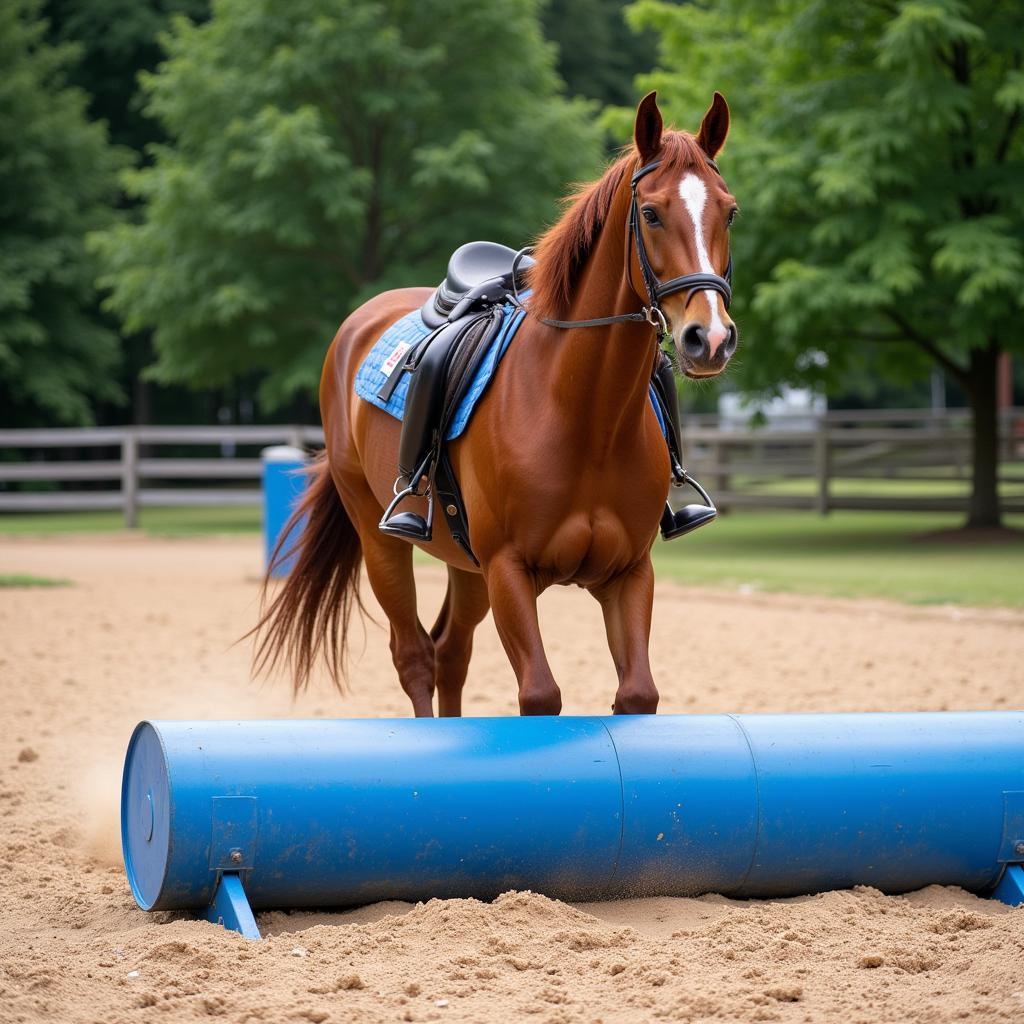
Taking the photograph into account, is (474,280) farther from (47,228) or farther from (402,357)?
(47,228)

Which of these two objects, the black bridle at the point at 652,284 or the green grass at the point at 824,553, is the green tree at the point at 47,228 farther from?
the black bridle at the point at 652,284

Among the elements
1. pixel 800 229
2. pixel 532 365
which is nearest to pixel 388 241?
pixel 800 229

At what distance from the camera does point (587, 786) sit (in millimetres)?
4023

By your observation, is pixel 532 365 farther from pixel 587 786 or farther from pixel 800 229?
pixel 800 229

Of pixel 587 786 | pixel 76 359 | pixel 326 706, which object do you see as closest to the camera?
pixel 587 786

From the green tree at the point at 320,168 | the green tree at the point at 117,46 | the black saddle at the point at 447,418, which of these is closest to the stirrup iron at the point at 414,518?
the black saddle at the point at 447,418

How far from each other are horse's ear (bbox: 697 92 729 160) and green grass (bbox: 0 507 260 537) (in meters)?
17.7

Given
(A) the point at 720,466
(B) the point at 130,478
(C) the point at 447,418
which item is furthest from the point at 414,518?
(A) the point at 720,466

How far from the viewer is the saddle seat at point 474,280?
532 centimetres

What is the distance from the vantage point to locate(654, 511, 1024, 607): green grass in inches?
512

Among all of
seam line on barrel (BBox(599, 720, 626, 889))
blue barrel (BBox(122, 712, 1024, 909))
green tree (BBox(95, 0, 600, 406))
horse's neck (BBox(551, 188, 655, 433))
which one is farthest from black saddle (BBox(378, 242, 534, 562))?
green tree (BBox(95, 0, 600, 406))

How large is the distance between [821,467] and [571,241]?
19031 mm

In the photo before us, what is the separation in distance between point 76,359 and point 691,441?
1300 cm

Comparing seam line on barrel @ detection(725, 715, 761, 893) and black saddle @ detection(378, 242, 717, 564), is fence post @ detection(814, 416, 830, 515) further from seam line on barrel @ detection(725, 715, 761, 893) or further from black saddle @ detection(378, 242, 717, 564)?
seam line on barrel @ detection(725, 715, 761, 893)
